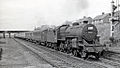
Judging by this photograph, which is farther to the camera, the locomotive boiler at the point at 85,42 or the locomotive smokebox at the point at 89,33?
the locomotive smokebox at the point at 89,33

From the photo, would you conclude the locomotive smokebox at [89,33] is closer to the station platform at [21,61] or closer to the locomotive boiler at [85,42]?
the locomotive boiler at [85,42]

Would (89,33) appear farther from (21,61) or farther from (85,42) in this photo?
(21,61)

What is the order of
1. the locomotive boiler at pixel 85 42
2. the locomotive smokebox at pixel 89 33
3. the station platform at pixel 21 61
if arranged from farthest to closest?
the locomotive smokebox at pixel 89 33 < the locomotive boiler at pixel 85 42 < the station platform at pixel 21 61

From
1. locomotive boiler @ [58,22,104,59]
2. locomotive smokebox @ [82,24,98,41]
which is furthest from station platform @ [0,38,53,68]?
locomotive smokebox @ [82,24,98,41]

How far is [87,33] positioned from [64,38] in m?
5.06

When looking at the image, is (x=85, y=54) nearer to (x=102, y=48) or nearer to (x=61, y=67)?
(x=102, y=48)

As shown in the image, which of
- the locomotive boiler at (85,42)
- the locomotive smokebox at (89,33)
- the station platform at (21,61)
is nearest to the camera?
the station platform at (21,61)

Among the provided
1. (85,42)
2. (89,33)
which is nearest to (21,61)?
(85,42)

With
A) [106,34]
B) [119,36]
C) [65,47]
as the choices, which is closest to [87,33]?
[65,47]

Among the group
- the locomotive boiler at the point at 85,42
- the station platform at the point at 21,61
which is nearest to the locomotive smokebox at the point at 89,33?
the locomotive boiler at the point at 85,42

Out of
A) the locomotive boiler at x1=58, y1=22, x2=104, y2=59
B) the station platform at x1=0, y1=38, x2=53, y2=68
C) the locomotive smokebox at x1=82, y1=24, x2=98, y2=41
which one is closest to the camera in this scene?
the station platform at x1=0, y1=38, x2=53, y2=68

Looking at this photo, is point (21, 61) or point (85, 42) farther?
point (85, 42)

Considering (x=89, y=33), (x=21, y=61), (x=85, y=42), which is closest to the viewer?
(x=21, y=61)

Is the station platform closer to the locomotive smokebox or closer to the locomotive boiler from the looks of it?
the locomotive boiler
